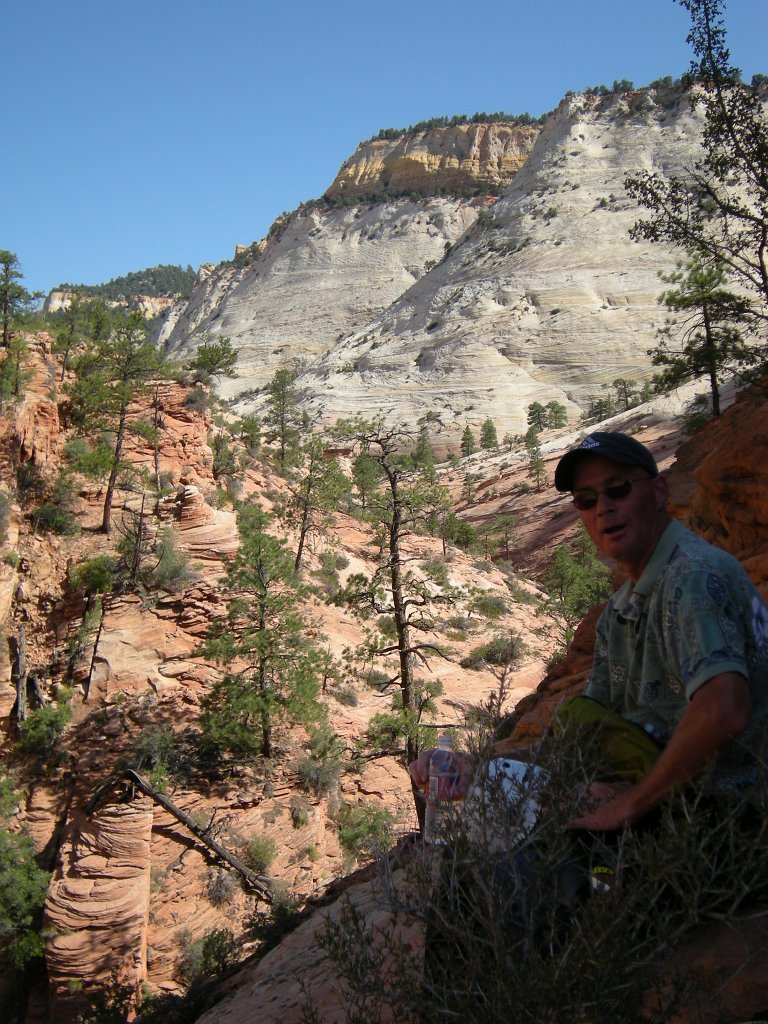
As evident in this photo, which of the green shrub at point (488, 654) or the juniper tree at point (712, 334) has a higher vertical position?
the juniper tree at point (712, 334)

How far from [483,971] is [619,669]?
0.96 m

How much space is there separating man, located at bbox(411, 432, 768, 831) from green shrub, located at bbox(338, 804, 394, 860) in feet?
32.4

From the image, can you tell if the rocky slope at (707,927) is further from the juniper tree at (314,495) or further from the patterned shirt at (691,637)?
the juniper tree at (314,495)

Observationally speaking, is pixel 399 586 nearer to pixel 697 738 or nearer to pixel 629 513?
pixel 629 513

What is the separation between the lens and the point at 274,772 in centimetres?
1270

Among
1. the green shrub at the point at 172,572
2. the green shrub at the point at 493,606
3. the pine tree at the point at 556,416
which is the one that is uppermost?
the pine tree at the point at 556,416

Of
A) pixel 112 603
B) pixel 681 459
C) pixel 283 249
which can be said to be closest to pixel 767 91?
pixel 283 249

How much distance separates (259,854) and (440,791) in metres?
10.6

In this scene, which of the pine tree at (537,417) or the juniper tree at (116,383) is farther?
the pine tree at (537,417)

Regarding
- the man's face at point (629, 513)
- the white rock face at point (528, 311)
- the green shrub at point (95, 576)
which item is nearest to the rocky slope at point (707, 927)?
the man's face at point (629, 513)

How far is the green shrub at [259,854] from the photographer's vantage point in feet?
37.1

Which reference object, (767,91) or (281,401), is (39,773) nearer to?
(281,401)

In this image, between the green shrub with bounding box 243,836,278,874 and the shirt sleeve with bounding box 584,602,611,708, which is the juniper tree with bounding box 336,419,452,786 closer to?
the green shrub with bounding box 243,836,278,874

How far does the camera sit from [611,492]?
2107 millimetres
